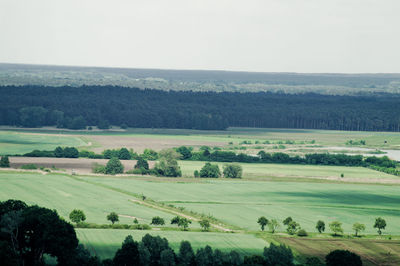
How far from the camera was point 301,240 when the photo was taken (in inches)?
2606

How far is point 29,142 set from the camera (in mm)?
144625

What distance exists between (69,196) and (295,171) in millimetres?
41476

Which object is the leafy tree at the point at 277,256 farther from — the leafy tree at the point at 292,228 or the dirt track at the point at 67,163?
the dirt track at the point at 67,163

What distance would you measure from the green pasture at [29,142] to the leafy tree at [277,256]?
76.2 metres

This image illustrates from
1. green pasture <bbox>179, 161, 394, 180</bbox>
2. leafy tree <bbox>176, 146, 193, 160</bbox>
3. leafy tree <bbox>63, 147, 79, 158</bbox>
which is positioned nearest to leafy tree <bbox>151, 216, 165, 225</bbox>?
green pasture <bbox>179, 161, 394, 180</bbox>

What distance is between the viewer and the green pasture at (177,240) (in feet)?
194

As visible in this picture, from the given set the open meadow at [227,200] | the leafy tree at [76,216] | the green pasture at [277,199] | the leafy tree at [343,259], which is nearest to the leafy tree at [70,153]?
the open meadow at [227,200]

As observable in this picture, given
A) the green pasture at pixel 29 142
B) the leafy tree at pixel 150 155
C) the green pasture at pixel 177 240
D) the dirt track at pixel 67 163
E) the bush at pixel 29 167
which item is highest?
the green pasture at pixel 177 240

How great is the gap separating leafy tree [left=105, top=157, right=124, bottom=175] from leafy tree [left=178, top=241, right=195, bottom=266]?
172 feet

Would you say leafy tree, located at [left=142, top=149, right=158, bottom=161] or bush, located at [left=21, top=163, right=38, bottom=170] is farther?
leafy tree, located at [left=142, top=149, right=158, bottom=161]

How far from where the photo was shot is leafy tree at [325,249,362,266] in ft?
182

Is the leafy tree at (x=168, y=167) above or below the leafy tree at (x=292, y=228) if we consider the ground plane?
below

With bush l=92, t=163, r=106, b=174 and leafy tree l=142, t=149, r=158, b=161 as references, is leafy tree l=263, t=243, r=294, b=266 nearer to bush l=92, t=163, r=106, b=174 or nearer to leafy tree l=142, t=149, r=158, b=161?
bush l=92, t=163, r=106, b=174

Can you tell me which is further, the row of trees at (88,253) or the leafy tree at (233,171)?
the leafy tree at (233,171)
